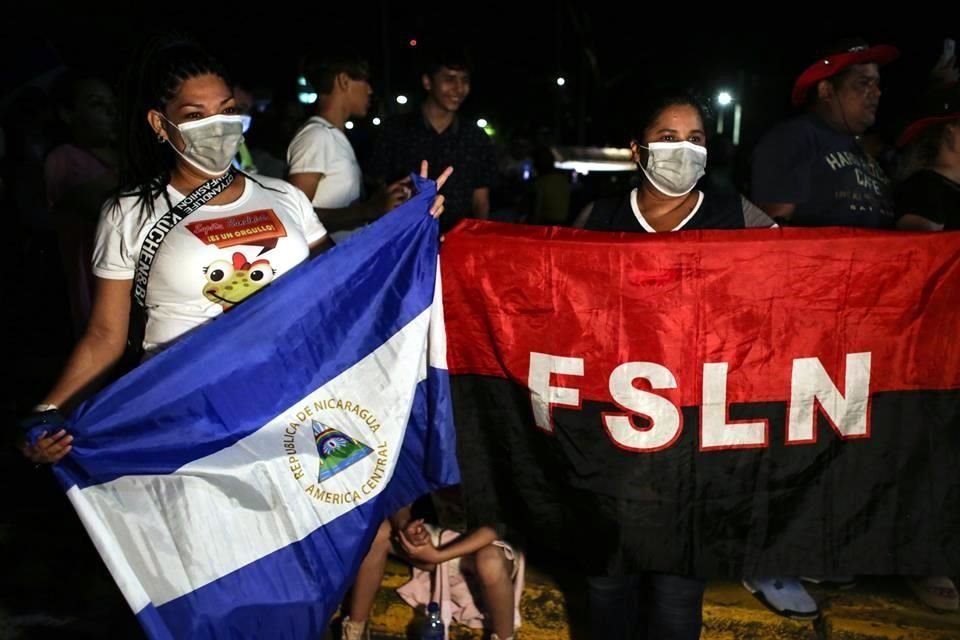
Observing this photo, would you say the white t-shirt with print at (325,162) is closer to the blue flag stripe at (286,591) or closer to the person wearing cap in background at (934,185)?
the blue flag stripe at (286,591)

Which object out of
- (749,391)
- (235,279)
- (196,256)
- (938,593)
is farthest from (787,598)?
(196,256)

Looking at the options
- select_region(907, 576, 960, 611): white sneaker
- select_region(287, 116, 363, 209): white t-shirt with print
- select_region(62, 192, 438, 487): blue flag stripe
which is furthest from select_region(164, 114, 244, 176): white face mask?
select_region(907, 576, 960, 611): white sneaker

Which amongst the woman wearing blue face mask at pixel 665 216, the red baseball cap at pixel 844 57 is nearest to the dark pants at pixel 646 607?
the woman wearing blue face mask at pixel 665 216

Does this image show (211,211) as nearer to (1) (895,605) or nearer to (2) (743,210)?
(2) (743,210)

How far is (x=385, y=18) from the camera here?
49.1 ft

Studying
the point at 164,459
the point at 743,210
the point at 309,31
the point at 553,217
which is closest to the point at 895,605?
the point at 743,210

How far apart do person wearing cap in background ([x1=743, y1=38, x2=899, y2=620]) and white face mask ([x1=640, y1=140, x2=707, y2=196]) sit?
1.03 m

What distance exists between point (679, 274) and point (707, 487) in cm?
72

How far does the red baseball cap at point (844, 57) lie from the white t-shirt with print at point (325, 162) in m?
2.15

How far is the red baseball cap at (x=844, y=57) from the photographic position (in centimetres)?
368

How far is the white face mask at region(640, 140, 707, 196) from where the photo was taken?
282 centimetres

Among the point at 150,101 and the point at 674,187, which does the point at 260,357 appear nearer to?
the point at 150,101

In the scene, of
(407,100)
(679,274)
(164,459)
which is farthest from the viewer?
(407,100)

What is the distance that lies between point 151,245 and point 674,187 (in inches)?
67.1
